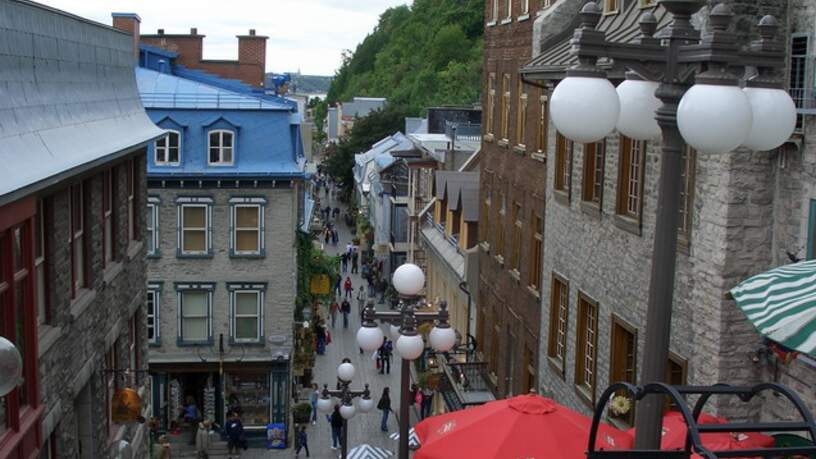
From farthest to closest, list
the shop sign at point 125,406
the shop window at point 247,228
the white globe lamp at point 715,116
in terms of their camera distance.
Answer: the shop window at point 247,228 → the shop sign at point 125,406 → the white globe lamp at point 715,116

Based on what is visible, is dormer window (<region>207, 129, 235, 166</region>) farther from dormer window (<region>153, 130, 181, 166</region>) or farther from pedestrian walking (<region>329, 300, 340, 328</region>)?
pedestrian walking (<region>329, 300, 340, 328</region>)

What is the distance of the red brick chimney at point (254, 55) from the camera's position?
40.8 m

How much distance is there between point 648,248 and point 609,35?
3188mm

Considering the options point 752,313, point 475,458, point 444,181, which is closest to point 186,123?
point 444,181

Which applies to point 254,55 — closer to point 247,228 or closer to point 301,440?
point 247,228

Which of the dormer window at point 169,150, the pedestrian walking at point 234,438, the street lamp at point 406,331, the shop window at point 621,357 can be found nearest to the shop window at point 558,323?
the shop window at point 621,357

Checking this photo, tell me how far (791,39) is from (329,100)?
605ft

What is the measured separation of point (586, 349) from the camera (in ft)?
54.4

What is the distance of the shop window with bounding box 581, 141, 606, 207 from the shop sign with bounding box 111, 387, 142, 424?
7758 mm

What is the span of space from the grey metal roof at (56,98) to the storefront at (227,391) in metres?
14.3

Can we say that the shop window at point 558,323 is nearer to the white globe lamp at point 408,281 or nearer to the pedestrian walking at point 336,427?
the white globe lamp at point 408,281

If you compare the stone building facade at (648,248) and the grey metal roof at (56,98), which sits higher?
the grey metal roof at (56,98)

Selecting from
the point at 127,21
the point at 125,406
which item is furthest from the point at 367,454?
the point at 127,21

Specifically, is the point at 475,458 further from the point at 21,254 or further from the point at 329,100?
the point at 329,100
